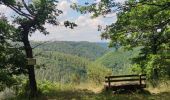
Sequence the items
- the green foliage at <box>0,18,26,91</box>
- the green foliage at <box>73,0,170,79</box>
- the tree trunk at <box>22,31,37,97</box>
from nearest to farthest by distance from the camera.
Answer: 1. the green foliage at <box>73,0,170,79</box>
2. the green foliage at <box>0,18,26,91</box>
3. the tree trunk at <box>22,31,37,97</box>

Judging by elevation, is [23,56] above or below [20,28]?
below

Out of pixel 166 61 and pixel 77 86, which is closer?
pixel 77 86

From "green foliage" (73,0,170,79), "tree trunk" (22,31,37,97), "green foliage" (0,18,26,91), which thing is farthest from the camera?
"tree trunk" (22,31,37,97)

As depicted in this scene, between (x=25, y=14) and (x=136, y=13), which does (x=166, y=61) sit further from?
(x=25, y=14)

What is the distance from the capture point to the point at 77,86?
98.9 ft

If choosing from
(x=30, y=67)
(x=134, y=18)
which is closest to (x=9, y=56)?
(x=30, y=67)

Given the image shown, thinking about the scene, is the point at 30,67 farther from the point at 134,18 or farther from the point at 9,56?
the point at 134,18

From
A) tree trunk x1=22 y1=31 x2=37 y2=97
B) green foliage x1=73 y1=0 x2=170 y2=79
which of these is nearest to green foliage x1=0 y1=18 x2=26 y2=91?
tree trunk x1=22 y1=31 x2=37 y2=97

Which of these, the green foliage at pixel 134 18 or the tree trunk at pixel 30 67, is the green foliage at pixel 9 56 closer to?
the tree trunk at pixel 30 67

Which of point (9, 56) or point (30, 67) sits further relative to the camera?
point (30, 67)

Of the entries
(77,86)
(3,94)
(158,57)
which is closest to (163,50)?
(158,57)

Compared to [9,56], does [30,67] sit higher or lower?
lower

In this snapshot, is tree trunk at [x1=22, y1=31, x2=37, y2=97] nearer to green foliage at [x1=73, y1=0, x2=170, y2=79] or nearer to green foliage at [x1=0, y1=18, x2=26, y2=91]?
green foliage at [x1=0, y1=18, x2=26, y2=91]

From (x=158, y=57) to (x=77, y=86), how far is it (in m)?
7.01
